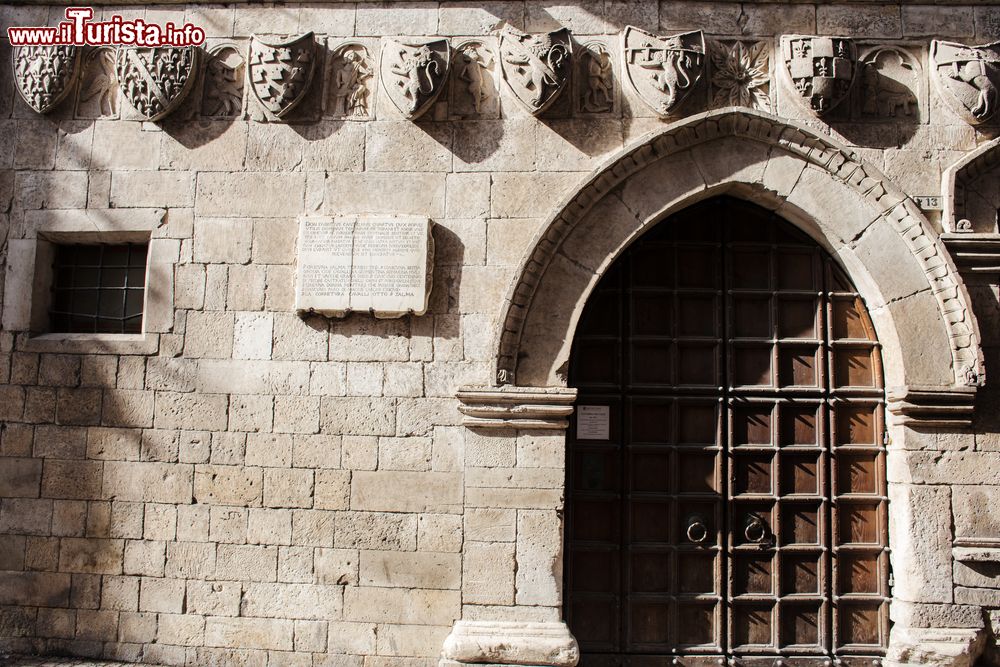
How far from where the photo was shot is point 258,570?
4.41 metres

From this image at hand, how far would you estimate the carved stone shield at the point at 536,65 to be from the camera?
4.46 metres

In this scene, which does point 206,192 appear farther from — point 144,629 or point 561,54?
point 144,629

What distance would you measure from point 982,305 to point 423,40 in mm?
3744

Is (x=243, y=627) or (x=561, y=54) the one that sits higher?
(x=561, y=54)

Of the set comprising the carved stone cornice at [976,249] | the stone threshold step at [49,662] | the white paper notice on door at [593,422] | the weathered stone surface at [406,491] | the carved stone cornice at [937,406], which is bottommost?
the stone threshold step at [49,662]

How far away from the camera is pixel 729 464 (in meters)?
4.53

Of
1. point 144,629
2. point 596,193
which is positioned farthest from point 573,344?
point 144,629

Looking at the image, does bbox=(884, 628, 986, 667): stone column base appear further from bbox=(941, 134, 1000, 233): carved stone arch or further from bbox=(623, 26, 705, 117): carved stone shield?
bbox=(623, 26, 705, 117): carved stone shield

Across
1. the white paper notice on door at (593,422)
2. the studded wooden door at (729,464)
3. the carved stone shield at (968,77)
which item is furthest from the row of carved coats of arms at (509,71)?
the white paper notice on door at (593,422)

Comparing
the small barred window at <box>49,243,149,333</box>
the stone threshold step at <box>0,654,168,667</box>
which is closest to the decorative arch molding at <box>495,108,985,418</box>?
the small barred window at <box>49,243,149,333</box>

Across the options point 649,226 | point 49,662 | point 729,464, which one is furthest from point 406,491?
point 49,662

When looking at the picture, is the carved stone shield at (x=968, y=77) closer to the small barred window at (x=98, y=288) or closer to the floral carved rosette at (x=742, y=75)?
the floral carved rosette at (x=742, y=75)

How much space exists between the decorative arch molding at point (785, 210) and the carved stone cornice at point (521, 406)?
8 cm

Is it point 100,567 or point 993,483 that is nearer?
point 993,483
